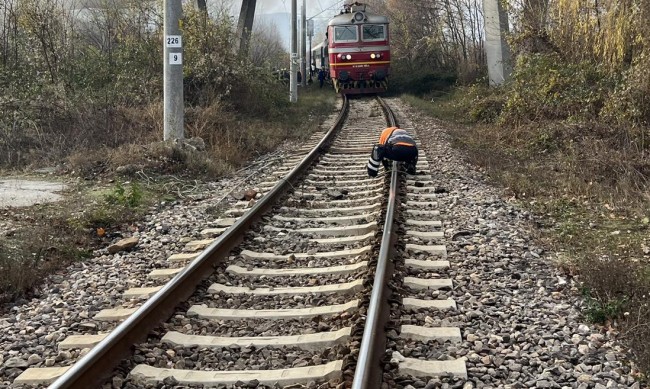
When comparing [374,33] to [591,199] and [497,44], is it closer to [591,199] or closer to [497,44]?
[497,44]

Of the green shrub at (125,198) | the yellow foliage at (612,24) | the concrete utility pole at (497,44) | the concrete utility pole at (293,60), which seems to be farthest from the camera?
the concrete utility pole at (293,60)

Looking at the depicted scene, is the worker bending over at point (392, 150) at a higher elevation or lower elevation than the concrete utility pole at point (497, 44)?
lower

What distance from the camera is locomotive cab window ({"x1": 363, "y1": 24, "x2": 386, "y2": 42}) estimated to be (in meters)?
25.7

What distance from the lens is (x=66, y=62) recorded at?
14.4 meters

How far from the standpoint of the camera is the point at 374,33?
25.8 meters

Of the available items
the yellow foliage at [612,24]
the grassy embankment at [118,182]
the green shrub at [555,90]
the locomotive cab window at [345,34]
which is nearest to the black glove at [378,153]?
the grassy embankment at [118,182]

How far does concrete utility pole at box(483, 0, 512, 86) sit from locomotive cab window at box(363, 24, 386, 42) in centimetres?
658

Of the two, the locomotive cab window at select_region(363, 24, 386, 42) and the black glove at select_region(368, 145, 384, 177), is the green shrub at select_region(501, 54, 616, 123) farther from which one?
the locomotive cab window at select_region(363, 24, 386, 42)

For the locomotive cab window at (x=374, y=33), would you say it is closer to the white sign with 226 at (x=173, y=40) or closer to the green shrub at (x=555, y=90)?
the green shrub at (x=555, y=90)

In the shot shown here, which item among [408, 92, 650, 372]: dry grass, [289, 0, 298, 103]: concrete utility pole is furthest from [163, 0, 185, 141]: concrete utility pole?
[289, 0, 298, 103]: concrete utility pole

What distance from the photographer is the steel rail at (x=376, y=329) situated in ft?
10.5

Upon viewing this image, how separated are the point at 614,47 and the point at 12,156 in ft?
33.2

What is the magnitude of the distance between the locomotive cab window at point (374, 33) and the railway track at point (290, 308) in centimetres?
1956

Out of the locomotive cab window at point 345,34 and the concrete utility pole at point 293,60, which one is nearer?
the concrete utility pole at point 293,60
